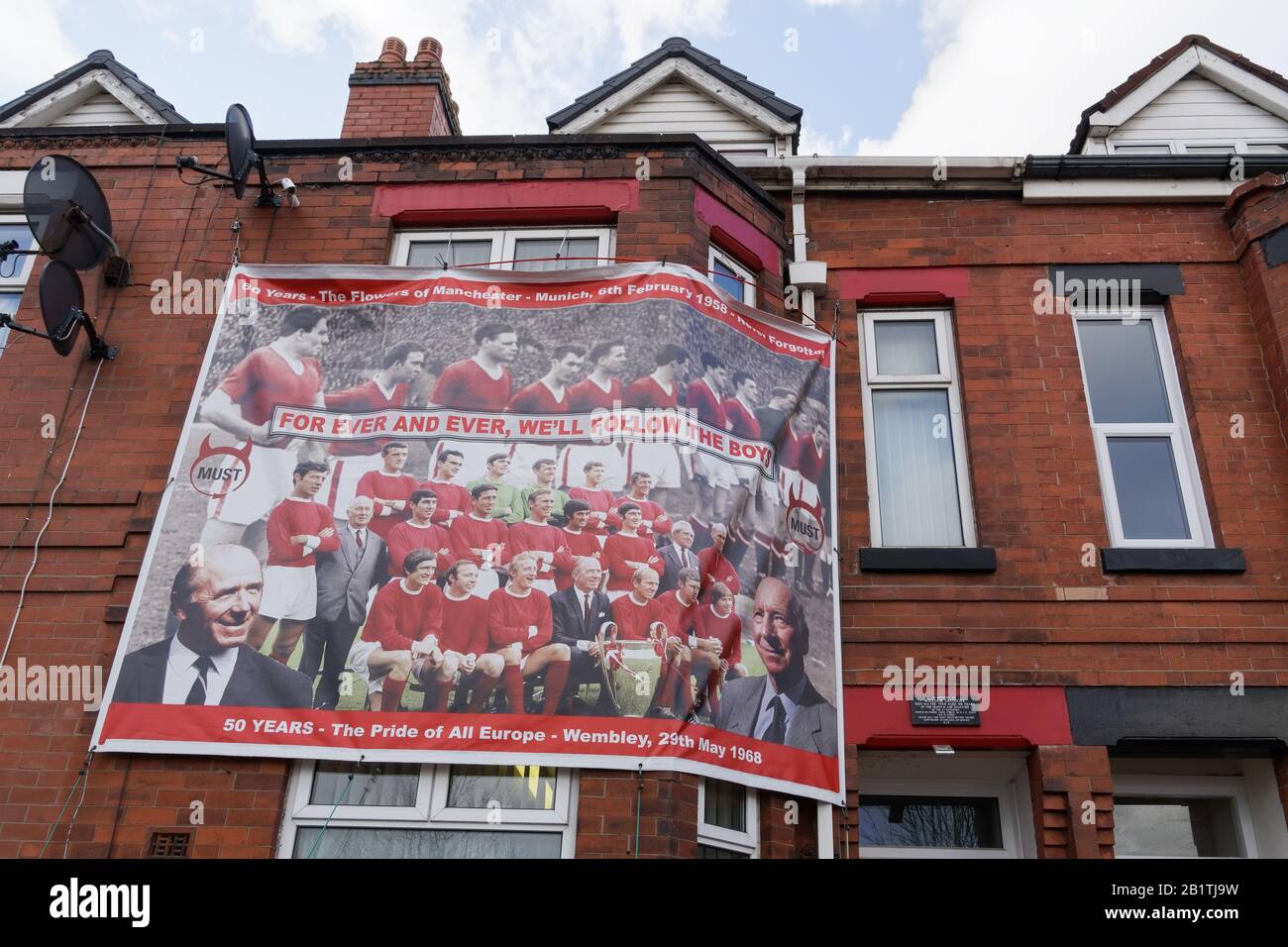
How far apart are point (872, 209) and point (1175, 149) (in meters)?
3.08

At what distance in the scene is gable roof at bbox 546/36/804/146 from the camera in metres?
9.59

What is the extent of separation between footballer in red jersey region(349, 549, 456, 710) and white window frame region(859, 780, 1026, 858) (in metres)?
3.02

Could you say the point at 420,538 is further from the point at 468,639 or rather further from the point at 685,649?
the point at 685,649

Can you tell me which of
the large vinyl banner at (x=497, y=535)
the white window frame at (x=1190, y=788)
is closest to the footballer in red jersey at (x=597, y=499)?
the large vinyl banner at (x=497, y=535)

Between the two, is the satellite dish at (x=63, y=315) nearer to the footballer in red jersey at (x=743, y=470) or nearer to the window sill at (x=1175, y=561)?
the footballer in red jersey at (x=743, y=470)

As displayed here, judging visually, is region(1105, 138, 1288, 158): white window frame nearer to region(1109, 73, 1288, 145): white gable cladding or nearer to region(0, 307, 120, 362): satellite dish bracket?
region(1109, 73, 1288, 145): white gable cladding

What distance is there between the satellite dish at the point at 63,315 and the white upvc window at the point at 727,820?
5098mm

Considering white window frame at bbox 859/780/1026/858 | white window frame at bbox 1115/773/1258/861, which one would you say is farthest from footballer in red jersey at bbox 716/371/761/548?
white window frame at bbox 1115/773/1258/861

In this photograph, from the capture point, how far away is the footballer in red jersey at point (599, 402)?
635 cm

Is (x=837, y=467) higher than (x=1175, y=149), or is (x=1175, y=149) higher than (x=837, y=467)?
(x=1175, y=149)

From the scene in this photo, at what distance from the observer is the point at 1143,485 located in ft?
24.1

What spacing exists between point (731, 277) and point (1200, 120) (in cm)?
509
